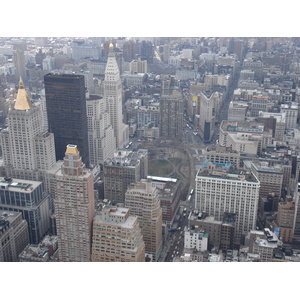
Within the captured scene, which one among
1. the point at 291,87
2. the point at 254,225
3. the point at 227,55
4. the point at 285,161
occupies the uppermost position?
the point at 227,55

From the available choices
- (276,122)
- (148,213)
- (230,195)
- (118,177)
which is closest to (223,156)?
(230,195)

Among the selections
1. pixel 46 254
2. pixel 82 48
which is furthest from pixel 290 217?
pixel 82 48

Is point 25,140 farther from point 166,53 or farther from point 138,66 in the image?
point 138,66

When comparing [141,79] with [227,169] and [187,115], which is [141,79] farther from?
[227,169]

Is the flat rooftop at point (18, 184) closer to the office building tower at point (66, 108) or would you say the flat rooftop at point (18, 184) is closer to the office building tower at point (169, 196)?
the office building tower at point (66, 108)

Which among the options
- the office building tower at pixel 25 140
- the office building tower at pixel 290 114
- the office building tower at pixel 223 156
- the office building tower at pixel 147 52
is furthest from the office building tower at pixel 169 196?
the office building tower at pixel 147 52

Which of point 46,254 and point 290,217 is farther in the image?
point 290,217

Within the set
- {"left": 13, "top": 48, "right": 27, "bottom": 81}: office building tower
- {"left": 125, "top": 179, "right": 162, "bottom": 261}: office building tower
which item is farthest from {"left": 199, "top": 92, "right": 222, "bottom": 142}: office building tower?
{"left": 13, "top": 48, "right": 27, "bottom": 81}: office building tower

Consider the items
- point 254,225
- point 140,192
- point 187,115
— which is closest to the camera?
point 140,192
